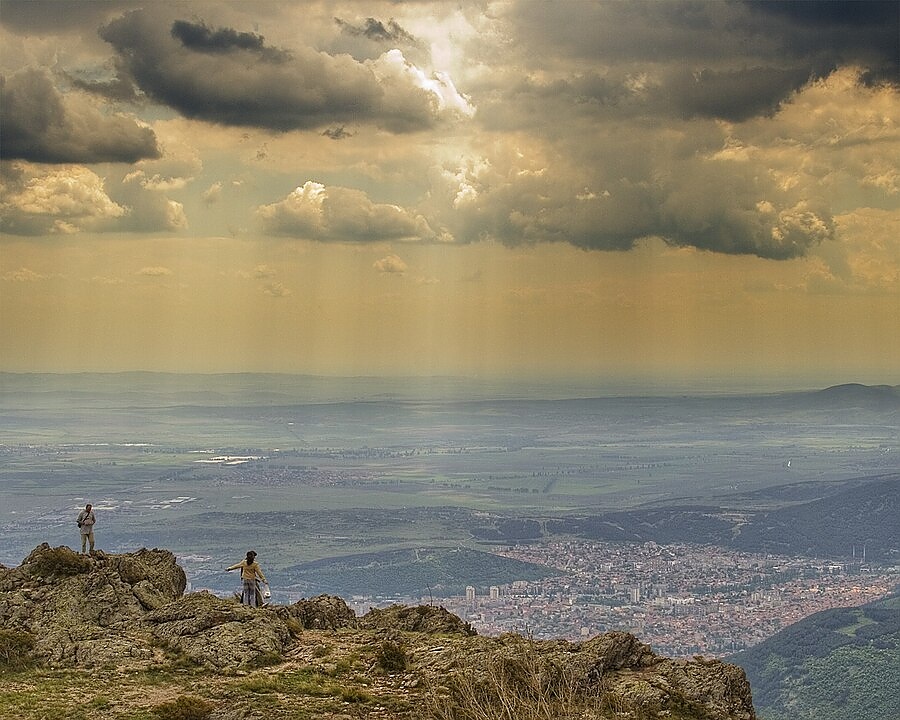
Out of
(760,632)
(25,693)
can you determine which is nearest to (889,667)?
(760,632)

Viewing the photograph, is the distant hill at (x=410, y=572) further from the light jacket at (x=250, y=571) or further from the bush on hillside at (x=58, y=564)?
the light jacket at (x=250, y=571)

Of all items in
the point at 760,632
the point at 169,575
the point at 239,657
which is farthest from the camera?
the point at 760,632

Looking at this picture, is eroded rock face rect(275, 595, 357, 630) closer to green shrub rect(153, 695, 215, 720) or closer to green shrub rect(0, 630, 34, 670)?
green shrub rect(0, 630, 34, 670)

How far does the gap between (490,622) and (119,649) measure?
314 feet

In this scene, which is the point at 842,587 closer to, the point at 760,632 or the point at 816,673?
the point at 760,632

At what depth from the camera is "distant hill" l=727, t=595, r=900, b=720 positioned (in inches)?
3088

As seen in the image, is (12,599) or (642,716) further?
(12,599)

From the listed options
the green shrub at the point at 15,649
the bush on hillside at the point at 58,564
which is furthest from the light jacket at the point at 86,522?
the green shrub at the point at 15,649

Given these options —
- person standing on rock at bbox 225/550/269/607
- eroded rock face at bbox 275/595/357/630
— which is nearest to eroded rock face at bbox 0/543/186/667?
person standing on rock at bbox 225/550/269/607

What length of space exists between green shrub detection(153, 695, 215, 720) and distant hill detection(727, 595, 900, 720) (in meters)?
59.2

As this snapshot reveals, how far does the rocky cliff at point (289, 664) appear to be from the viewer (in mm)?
16594

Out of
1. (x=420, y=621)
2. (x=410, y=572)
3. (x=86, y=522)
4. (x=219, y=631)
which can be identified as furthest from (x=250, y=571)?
(x=410, y=572)

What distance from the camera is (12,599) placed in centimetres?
2153

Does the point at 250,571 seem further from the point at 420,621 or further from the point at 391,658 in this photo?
the point at 391,658
